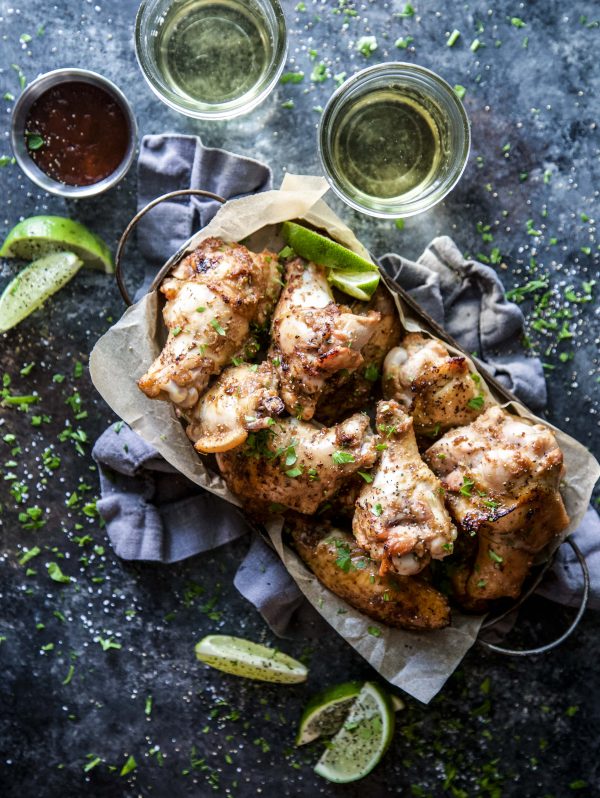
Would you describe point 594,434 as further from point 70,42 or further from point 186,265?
point 70,42

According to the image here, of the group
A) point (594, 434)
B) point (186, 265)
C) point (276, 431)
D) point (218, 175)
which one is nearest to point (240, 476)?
point (276, 431)

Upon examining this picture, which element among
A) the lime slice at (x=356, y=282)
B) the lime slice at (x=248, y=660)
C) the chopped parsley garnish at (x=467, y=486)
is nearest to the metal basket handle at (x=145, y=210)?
the lime slice at (x=356, y=282)

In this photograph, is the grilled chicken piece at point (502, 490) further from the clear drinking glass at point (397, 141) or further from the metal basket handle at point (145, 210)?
the metal basket handle at point (145, 210)

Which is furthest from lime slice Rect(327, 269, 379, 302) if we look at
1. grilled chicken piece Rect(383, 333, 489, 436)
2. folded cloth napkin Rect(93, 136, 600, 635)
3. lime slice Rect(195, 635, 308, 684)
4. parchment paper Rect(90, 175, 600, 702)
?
lime slice Rect(195, 635, 308, 684)

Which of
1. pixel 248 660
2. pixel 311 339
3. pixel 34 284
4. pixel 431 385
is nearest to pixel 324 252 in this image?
pixel 311 339

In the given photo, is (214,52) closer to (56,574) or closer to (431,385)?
(431,385)

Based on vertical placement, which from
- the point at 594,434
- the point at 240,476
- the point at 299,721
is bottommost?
the point at 299,721

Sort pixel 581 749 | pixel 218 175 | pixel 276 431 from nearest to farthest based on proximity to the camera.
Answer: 1. pixel 276 431
2. pixel 218 175
3. pixel 581 749
